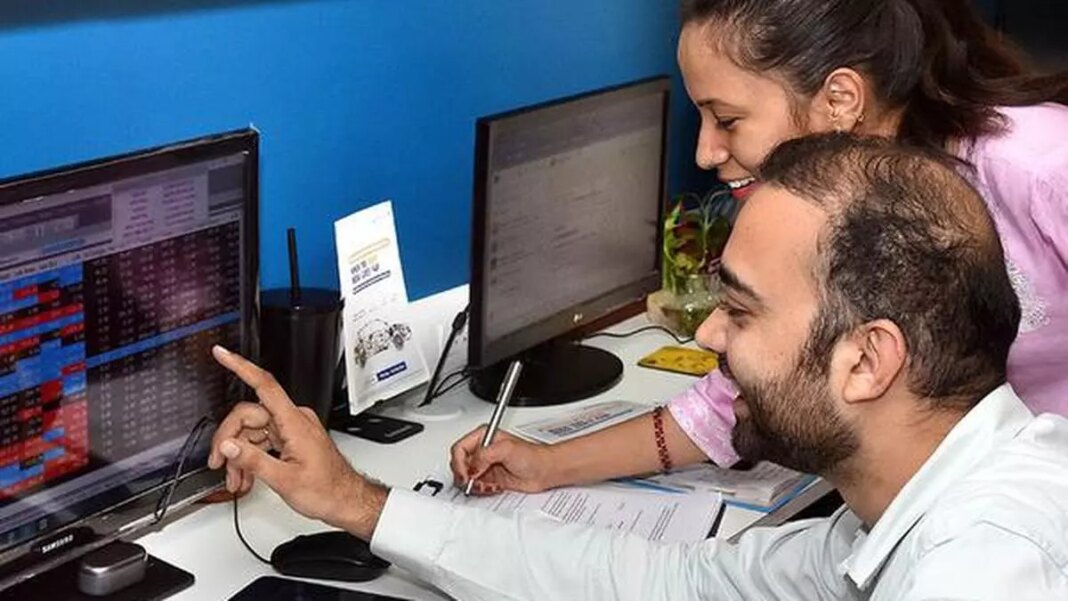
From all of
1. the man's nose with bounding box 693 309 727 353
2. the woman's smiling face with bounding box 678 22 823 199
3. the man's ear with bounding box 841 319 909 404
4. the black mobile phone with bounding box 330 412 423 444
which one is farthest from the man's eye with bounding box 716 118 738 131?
the black mobile phone with bounding box 330 412 423 444

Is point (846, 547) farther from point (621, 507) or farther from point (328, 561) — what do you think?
point (328, 561)

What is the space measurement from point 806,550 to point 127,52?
3.25ft

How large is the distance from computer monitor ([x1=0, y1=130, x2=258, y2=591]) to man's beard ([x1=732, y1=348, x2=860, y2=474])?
58 cm

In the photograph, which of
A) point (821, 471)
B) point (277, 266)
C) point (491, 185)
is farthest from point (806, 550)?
point (277, 266)

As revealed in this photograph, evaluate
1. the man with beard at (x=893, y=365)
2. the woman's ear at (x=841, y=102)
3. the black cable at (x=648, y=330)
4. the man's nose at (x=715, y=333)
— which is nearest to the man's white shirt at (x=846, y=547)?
Answer: the man with beard at (x=893, y=365)

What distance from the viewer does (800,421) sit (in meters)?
1.41

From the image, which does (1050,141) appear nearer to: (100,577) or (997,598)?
(997,598)

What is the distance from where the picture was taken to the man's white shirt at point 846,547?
1233 mm

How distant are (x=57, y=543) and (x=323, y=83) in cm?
85

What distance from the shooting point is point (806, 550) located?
64.1 inches

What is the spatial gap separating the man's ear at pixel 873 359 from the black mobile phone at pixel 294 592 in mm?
554

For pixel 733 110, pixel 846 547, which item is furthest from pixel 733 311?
pixel 733 110

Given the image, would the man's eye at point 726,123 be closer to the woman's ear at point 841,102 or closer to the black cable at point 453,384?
the woman's ear at point 841,102

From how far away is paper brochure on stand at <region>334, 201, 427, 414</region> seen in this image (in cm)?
207
